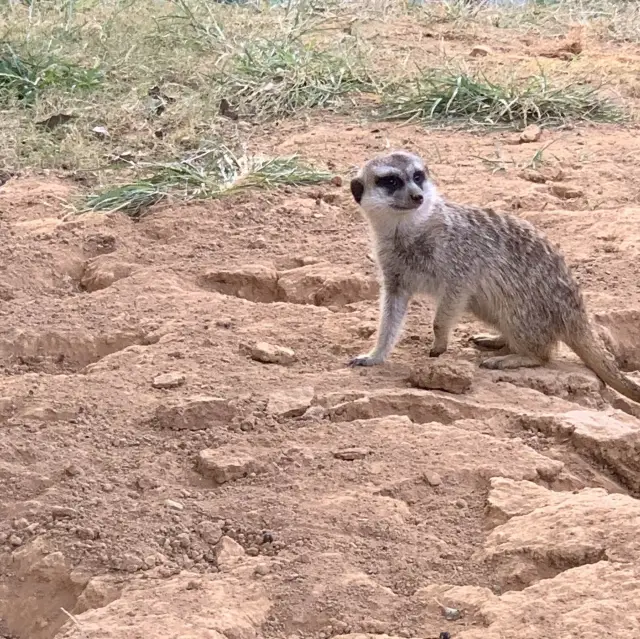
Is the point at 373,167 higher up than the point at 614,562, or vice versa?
the point at 373,167

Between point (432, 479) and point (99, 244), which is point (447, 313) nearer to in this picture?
point (432, 479)

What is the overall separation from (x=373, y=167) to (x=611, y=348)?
0.86m

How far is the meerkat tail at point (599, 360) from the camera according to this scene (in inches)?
113

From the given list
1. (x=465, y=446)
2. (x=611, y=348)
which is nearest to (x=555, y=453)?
(x=465, y=446)

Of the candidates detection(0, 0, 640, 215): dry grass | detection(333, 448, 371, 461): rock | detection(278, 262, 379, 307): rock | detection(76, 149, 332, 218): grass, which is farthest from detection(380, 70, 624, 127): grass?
detection(333, 448, 371, 461): rock

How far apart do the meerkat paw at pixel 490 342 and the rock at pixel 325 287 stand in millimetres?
373

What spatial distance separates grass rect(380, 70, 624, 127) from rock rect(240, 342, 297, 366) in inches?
92.0

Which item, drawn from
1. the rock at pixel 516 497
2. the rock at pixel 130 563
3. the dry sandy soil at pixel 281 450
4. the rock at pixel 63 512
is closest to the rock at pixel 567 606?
the dry sandy soil at pixel 281 450

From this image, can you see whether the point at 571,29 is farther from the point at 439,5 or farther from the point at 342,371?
the point at 342,371

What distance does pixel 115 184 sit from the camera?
13.6 ft

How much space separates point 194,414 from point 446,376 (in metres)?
0.63

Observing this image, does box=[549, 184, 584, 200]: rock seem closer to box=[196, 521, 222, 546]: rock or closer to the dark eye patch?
the dark eye patch

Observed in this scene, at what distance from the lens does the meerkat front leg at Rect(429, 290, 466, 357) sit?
2926 millimetres

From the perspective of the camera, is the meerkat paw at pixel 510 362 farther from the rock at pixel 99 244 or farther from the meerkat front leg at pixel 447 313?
the rock at pixel 99 244
